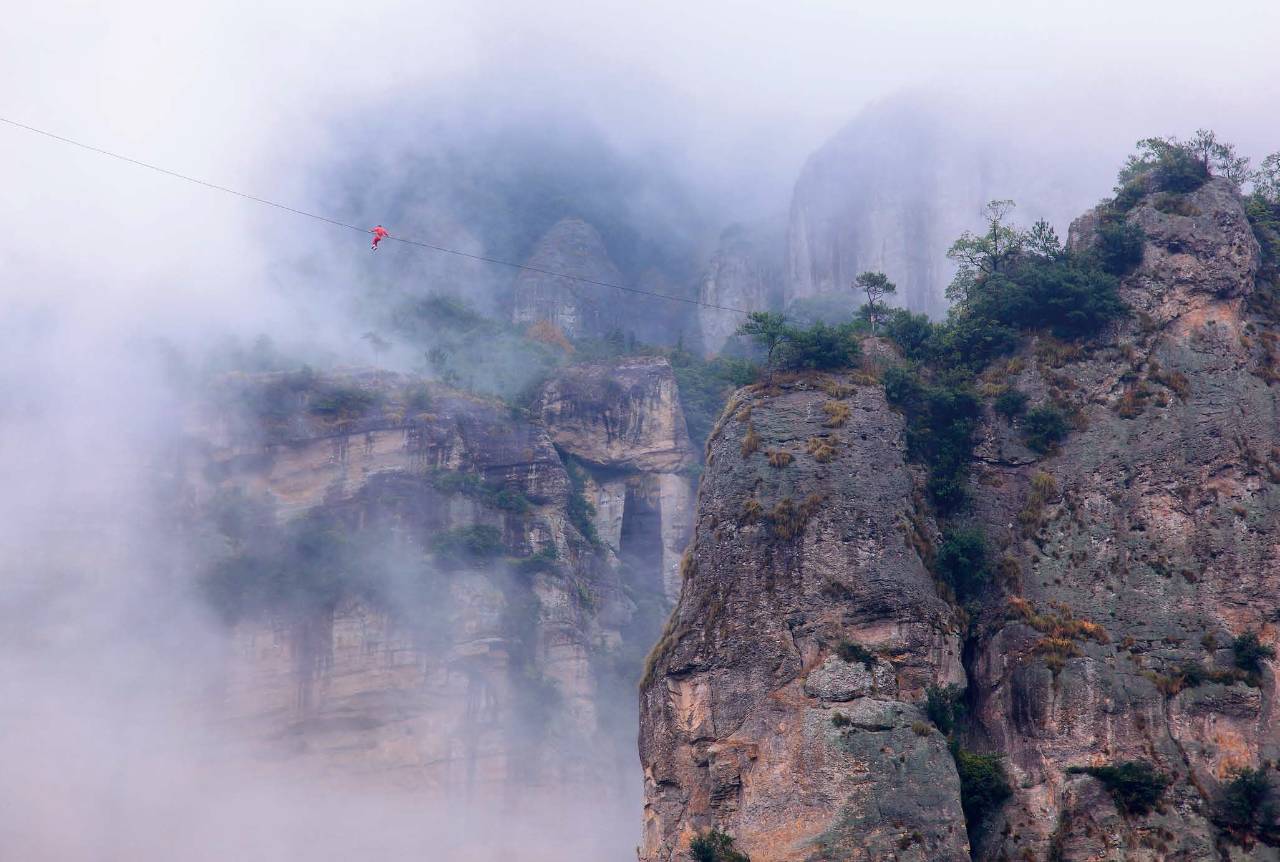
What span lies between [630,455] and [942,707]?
45.9 meters

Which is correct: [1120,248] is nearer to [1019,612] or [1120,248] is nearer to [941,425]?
[941,425]

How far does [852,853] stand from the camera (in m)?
35.0

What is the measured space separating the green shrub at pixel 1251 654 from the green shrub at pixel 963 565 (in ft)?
25.2

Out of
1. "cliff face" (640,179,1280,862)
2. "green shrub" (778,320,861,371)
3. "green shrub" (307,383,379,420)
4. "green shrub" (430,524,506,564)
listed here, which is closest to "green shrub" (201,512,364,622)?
"green shrub" (430,524,506,564)

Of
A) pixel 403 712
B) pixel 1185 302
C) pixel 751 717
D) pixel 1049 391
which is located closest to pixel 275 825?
pixel 403 712

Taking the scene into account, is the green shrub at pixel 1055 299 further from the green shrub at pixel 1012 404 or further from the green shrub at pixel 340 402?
the green shrub at pixel 340 402

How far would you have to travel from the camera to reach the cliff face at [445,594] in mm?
68250

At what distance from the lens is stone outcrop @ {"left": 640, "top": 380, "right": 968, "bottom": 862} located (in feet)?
118

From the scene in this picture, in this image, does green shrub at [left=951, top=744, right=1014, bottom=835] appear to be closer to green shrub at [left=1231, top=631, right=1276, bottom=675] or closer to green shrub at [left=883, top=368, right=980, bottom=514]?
green shrub at [left=1231, top=631, right=1276, bottom=675]

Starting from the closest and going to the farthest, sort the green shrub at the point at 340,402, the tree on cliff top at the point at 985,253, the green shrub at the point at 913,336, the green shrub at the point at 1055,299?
the green shrub at the point at 1055,299, the green shrub at the point at 913,336, the tree on cliff top at the point at 985,253, the green shrub at the point at 340,402

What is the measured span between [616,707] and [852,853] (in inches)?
1541

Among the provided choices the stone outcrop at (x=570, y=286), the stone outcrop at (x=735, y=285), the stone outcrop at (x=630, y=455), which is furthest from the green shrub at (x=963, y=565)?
the stone outcrop at (x=735, y=285)

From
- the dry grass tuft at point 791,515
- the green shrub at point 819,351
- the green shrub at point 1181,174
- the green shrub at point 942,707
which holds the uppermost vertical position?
the green shrub at point 1181,174

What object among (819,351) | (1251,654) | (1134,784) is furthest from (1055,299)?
(1134,784)
